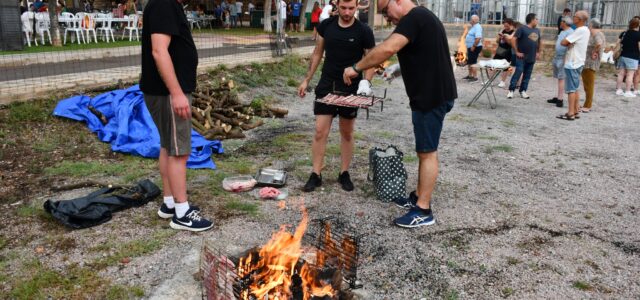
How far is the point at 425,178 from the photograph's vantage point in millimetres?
4469

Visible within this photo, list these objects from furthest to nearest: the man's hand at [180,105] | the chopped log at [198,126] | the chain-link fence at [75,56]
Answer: the chain-link fence at [75,56] < the chopped log at [198,126] < the man's hand at [180,105]

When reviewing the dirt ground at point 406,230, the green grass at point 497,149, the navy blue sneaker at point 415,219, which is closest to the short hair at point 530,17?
the dirt ground at point 406,230

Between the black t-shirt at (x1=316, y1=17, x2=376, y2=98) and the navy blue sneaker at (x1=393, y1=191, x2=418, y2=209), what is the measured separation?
1209mm

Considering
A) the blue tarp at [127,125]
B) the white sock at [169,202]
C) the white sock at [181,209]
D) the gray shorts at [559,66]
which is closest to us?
the white sock at [181,209]

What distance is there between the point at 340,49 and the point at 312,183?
1457mm

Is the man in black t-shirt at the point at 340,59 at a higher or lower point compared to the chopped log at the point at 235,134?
higher

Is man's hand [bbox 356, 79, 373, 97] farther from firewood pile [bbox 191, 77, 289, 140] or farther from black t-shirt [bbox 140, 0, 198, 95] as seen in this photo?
firewood pile [bbox 191, 77, 289, 140]

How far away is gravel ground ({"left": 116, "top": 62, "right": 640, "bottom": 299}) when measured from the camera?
361cm

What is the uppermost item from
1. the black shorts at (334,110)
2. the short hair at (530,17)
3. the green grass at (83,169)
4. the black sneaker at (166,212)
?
the short hair at (530,17)

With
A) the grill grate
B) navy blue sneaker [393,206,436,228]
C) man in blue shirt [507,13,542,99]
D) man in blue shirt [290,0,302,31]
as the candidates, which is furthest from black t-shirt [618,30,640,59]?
man in blue shirt [290,0,302,31]

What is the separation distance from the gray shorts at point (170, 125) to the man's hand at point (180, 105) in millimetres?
76

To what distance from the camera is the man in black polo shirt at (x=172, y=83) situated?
3.67m

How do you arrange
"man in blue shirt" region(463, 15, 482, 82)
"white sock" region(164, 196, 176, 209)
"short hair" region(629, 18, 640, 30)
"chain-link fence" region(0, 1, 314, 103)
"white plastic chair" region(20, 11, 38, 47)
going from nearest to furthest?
"white sock" region(164, 196, 176, 209) < "chain-link fence" region(0, 1, 314, 103) < "short hair" region(629, 18, 640, 30) < "man in blue shirt" region(463, 15, 482, 82) < "white plastic chair" region(20, 11, 38, 47)

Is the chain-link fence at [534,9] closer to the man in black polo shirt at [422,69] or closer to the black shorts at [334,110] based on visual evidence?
the black shorts at [334,110]
